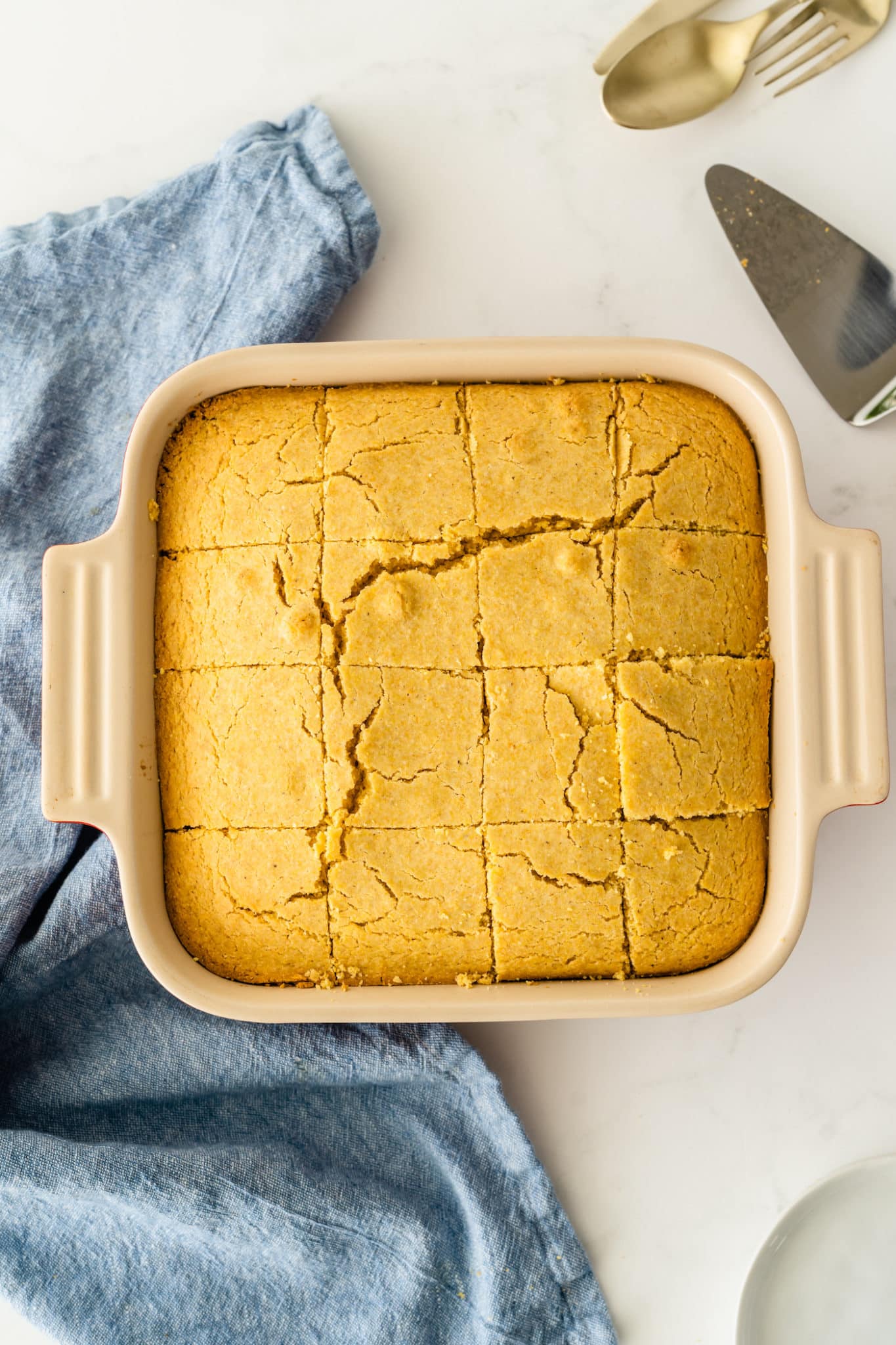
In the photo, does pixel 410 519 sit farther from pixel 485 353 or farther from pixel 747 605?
pixel 747 605

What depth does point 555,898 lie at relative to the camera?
1688mm

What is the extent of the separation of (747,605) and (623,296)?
Result: 2.45 ft

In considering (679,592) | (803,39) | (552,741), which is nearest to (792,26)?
(803,39)

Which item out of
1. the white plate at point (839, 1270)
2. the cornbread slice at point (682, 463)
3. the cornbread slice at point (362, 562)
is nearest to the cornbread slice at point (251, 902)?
the cornbread slice at point (362, 562)

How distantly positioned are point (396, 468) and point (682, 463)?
0.47 m

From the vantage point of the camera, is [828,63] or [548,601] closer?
[548,601]

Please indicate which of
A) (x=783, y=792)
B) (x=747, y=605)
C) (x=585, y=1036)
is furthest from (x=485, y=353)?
(x=585, y=1036)

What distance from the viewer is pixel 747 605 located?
1.70 meters

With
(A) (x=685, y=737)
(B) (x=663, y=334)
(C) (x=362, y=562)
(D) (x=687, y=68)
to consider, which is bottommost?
(A) (x=685, y=737)

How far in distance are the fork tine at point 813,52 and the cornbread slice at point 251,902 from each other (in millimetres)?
1740

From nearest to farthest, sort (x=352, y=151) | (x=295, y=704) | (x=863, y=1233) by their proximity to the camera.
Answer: (x=295, y=704)
(x=863, y=1233)
(x=352, y=151)

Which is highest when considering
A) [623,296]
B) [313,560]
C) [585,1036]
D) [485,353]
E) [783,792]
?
[623,296]

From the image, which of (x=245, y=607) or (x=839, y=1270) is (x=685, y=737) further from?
(x=839, y=1270)

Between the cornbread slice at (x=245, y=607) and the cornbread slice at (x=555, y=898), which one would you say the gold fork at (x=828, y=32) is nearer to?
the cornbread slice at (x=245, y=607)
